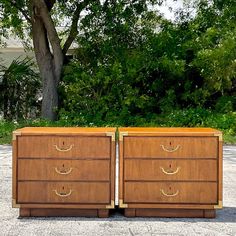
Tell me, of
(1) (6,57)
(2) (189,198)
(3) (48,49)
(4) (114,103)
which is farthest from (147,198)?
(1) (6,57)

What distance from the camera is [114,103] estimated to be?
538 inches

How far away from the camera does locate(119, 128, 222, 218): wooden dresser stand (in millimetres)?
4445

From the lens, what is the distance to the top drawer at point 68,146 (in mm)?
4453

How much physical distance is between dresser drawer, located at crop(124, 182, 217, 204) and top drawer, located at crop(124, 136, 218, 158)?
0.82ft

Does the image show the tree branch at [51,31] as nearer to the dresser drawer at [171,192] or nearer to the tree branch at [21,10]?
the tree branch at [21,10]

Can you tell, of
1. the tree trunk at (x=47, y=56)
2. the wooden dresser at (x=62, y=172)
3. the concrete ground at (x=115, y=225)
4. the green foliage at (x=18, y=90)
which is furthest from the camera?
the green foliage at (x=18, y=90)

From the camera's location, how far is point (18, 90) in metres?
14.5

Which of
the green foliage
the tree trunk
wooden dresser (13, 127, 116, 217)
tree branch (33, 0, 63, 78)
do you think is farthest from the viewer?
the green foliage

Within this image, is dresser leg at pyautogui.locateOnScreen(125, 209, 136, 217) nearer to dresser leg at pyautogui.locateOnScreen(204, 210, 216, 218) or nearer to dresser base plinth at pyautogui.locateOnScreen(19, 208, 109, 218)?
dresser base plinth at pyautogui.locateOnScreen(19, 208, 109, 218)

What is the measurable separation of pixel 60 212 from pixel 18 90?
1040 cm

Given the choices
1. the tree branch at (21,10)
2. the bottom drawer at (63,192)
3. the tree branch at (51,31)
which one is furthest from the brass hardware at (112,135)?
the tree branch at (21,10)

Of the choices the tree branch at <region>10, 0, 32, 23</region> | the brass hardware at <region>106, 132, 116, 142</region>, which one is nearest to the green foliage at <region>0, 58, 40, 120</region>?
the tree branch at <region>10, 0, 32, 23</region>

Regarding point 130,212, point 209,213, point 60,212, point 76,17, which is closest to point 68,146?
point 60,212

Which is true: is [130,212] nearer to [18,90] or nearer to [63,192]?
[63,192]
